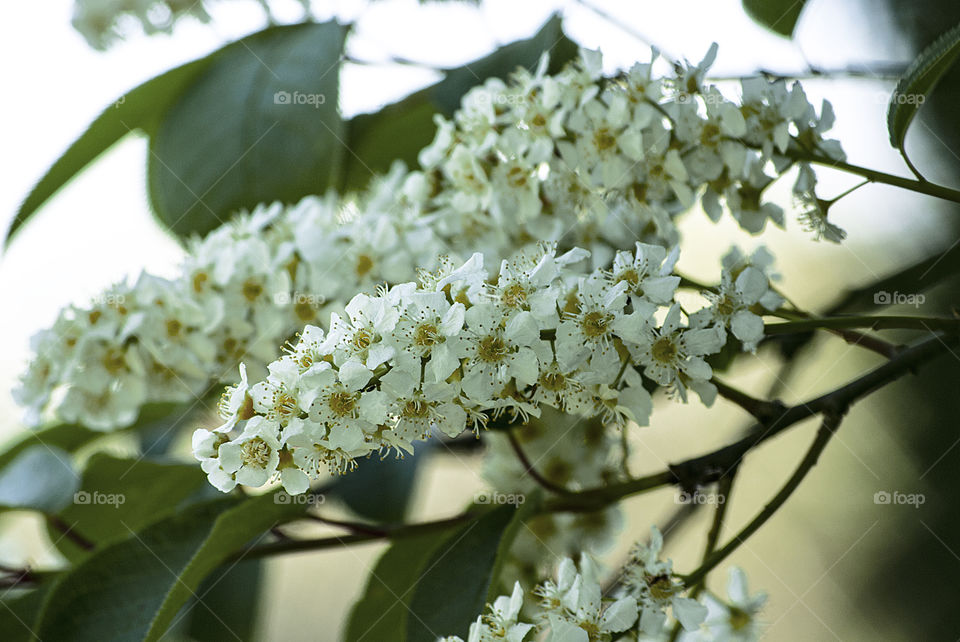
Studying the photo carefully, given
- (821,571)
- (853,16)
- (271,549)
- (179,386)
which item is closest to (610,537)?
(271,549)

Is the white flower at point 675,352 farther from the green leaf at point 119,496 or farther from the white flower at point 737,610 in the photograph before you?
the green leaf at point 119,496

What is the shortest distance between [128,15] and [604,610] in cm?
91

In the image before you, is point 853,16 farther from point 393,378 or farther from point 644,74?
point 393,378

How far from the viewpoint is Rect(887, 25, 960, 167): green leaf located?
58cm

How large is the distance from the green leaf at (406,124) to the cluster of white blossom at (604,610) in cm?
56

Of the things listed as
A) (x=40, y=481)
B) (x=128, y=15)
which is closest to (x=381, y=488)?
(x=40, y=481)

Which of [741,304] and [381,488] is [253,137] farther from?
[741,304]

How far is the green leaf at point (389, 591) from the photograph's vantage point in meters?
0.80

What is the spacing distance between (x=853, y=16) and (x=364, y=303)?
3.17 feet

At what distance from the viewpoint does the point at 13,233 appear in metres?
0.96

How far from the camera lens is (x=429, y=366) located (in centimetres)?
50

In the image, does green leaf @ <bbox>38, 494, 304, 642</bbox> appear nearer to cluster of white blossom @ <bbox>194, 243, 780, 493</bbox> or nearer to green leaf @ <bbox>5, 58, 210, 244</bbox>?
cluster of white blossom @ <bbox>194, 243, 780, 493</bbox>

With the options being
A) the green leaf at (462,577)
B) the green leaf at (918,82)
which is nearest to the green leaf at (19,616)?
the green leaf at (462,577)

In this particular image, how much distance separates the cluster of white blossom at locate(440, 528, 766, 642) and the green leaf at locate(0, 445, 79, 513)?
0.53m
